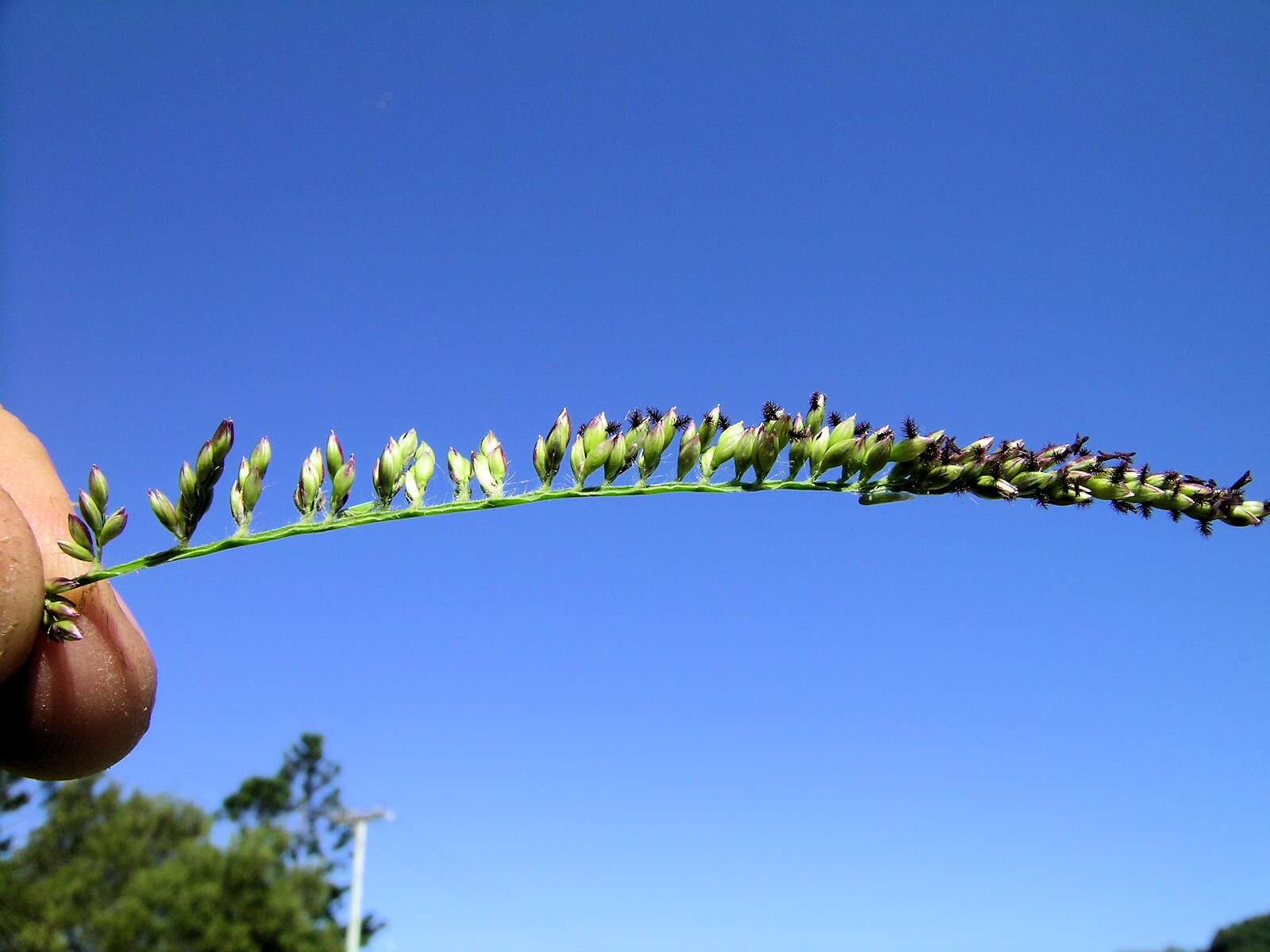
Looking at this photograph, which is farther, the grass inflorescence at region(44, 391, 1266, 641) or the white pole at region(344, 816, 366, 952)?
the white pole at region(344, 816, 366, 952)

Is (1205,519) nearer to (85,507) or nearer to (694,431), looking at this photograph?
(694,431)

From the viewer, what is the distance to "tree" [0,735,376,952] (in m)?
53.4

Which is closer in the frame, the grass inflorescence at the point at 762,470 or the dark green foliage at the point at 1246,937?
the grass inflorescence at the point at 762,470

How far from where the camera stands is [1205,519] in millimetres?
3705

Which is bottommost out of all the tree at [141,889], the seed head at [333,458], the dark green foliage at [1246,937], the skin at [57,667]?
the skin at [57,667]

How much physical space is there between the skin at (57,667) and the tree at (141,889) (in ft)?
174

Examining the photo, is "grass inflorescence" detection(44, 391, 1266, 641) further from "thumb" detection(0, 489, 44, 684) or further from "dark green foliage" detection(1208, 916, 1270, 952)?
"dark green foliage" detection(1208, 916, 1270, 952)

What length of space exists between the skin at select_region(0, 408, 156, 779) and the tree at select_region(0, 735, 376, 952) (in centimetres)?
5314

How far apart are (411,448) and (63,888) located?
6359cm

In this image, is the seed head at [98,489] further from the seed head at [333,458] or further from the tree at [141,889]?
the tree at [141,889]

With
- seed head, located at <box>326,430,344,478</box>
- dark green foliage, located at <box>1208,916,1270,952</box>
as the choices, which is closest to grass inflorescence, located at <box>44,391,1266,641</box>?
seed head, located at <box>326,430,344,478</box>

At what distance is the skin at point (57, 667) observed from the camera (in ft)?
10.2

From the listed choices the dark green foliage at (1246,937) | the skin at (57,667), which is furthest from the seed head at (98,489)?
the dark green foliage at (1246,937)

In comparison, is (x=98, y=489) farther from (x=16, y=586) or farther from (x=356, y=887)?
A: (x=356, y=887)
